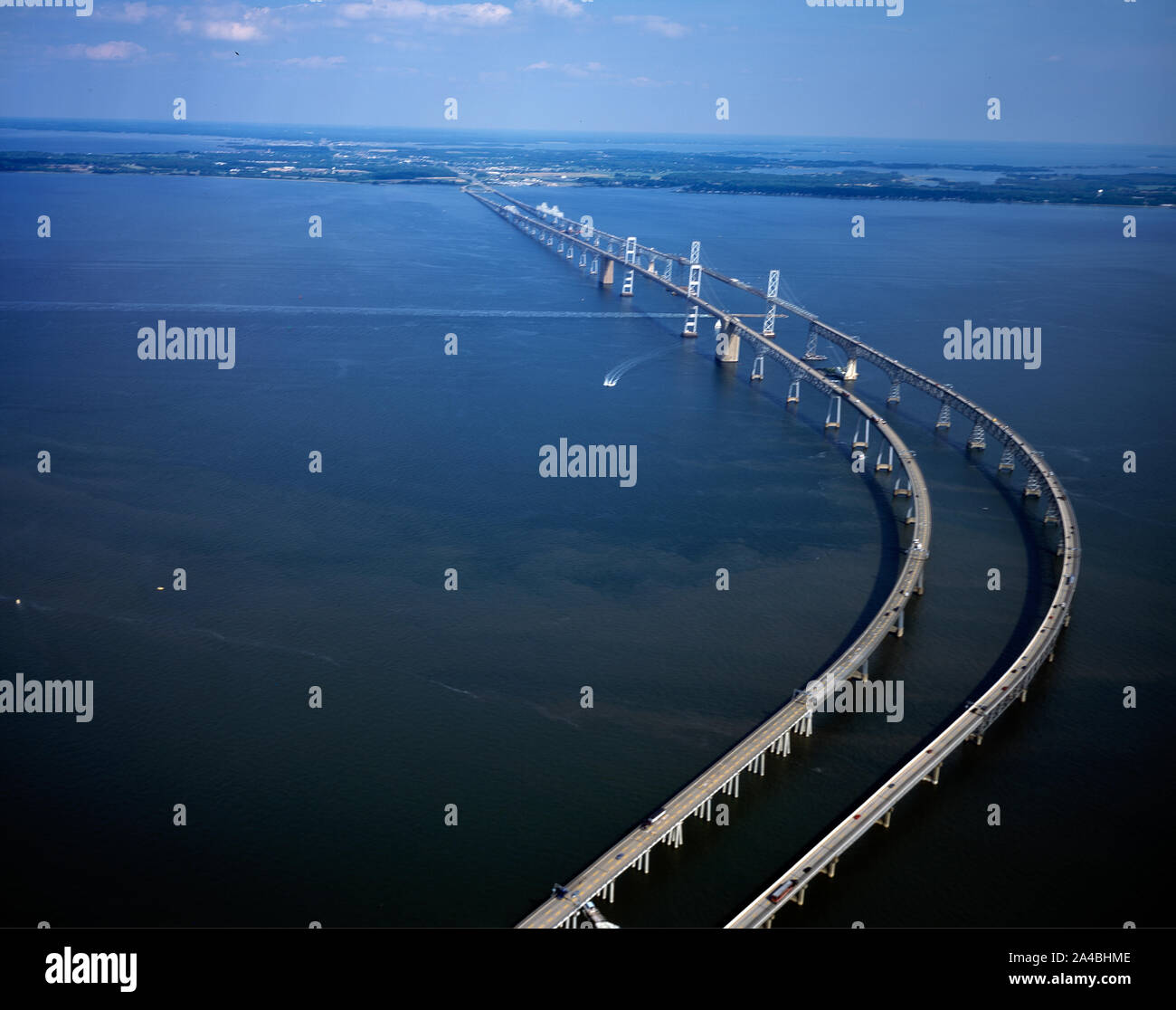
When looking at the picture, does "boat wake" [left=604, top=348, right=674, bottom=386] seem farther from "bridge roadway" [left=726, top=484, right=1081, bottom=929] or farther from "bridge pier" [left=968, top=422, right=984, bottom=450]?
"bridge roadway" [left=726, top=484, right=1081, bottom=929]

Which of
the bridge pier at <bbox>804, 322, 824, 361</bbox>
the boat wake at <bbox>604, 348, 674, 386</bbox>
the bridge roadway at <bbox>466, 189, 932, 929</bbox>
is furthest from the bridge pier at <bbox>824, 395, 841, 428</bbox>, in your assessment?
the bridge roadway at <bbox>466, 189, 932, 929</bbox>

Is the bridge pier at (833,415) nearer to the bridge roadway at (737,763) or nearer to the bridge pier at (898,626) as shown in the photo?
the bridge roadway at (737,763)

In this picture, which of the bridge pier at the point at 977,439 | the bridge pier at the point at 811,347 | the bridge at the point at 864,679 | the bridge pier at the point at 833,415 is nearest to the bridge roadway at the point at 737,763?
the bridge at the point at 864,679

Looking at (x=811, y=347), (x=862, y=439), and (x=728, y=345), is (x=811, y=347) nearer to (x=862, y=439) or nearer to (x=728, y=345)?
(x=728, y=345)

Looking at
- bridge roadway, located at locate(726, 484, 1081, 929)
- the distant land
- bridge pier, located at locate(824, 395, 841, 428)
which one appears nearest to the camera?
bridge roadway, located at locate(726, 484, 1081, 929)

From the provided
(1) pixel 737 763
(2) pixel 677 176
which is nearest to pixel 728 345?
(1) pixel 737 763

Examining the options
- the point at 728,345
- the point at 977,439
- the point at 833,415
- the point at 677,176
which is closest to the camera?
the point at 977,439

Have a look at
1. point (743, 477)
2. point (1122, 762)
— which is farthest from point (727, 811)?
point (743, 477)

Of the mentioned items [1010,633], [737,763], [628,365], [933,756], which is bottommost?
[737,763]

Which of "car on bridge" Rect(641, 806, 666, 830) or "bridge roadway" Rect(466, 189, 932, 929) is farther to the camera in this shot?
"car on bridge" Rect(641, 806, 666, 830)

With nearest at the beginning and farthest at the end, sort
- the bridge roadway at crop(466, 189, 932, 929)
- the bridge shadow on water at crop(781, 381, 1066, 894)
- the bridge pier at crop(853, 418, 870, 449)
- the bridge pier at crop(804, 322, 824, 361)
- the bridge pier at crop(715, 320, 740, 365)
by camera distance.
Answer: the bridge roadway at crop(466, 189, 932, 929) < the bridge shadow on water at crop(781, 381, 1066, 894) < the bridge pier at crop(853, 418, 870, 449) < the bridge pier at crop(804, 322, 824, 361) < the bridge pier at crop(715, 320, 740, 365)

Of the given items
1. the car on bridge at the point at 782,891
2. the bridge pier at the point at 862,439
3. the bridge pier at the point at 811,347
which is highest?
the bridge pier at the point at 811,347

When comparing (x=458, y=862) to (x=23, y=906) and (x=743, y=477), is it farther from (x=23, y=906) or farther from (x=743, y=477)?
(x=743, y=477)
